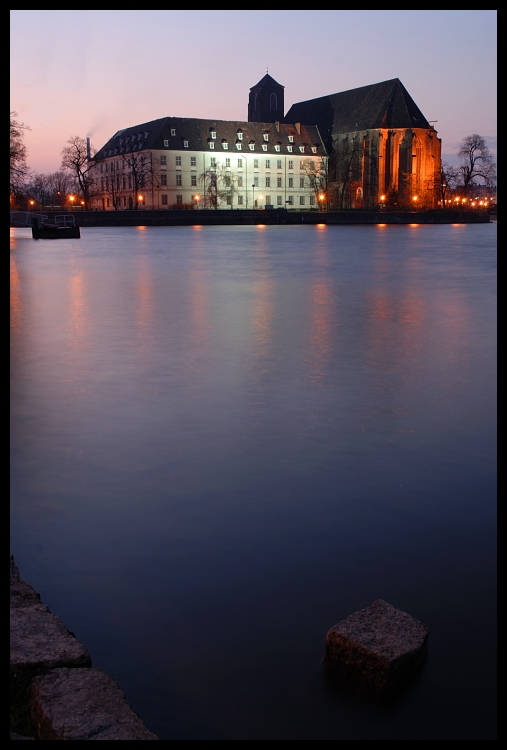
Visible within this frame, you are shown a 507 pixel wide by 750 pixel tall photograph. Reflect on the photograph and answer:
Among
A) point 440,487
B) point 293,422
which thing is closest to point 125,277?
point 293,422

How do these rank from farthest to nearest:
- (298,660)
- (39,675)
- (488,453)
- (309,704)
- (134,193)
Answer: (134,193) → (488,453) → (298,660) → (309,704) → (39,675)

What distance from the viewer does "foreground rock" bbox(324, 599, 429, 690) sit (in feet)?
11.3

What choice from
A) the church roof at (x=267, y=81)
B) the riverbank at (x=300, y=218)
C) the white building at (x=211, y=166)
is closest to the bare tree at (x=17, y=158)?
the riverbank at (x=300, y=218)

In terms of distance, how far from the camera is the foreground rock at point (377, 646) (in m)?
3.46

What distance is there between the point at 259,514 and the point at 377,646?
1886mm

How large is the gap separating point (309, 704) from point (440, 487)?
2659 mm

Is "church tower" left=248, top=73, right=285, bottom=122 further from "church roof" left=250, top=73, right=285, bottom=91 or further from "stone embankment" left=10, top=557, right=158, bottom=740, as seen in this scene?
"stone embankment" left=10, top=557, right=158, bottom=740

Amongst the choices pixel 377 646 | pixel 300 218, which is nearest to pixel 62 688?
pixel 377 646

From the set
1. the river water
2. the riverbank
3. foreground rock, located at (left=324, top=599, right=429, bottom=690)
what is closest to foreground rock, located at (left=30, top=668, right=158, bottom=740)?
the river water

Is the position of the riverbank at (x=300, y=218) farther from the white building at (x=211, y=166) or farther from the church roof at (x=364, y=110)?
the white building at (x=211, y=166)

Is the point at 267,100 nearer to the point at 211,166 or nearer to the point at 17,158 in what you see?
the point at 211,166

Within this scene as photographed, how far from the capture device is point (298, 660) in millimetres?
3736

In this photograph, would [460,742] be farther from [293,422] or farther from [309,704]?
[293,422]

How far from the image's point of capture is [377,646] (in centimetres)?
350
